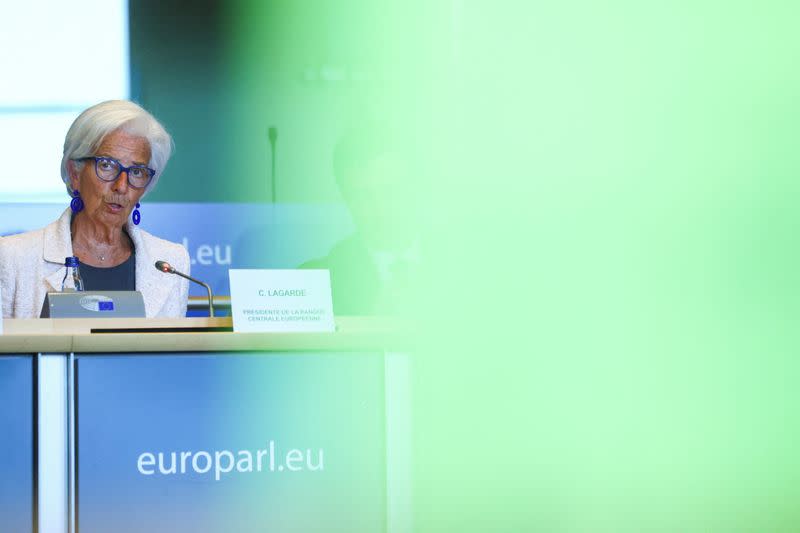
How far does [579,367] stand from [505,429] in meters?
0.20

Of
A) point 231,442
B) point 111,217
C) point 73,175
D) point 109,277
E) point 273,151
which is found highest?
point 273,151

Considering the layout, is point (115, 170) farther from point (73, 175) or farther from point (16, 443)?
point (16, 443)

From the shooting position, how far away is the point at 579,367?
1805 mm

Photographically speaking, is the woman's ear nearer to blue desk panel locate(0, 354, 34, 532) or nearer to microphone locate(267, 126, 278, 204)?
blue desk panel locate(0, 354, 34, 532)

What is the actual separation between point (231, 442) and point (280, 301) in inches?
10.0

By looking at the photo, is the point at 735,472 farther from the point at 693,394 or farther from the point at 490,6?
the point at 490,6

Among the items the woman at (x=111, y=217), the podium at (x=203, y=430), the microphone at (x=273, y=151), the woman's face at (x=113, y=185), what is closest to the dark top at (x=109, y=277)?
the woman at (x=111, y=217)

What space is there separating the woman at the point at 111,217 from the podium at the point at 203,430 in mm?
939

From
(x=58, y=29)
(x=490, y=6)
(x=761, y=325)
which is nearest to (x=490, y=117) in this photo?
(x=490, y=6)

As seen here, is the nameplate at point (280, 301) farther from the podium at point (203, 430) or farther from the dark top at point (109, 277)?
the dark top at point (109, 277)

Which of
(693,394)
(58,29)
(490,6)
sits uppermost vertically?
(58,29)
